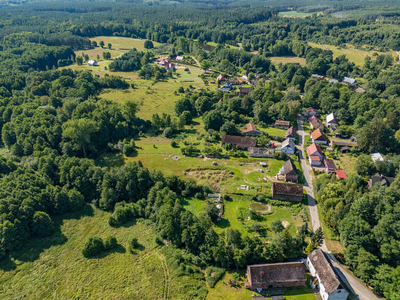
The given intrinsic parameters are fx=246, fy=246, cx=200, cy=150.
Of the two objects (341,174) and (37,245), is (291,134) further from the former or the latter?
(37,245)

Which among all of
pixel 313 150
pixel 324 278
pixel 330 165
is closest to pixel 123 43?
pixel 313 150

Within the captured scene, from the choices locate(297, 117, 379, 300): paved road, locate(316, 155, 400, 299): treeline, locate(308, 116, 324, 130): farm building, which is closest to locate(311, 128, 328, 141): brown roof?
locate(308, 116, 324, 130): farm building

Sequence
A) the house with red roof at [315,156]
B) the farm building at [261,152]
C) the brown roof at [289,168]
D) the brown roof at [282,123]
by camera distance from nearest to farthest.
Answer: the brown roof at [289,168], the house with red roof at [315,156], the farm building at [261,152], the brown roof at [282,123]

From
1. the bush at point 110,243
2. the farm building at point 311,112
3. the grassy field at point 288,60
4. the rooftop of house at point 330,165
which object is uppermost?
the grassy field at point 288,60

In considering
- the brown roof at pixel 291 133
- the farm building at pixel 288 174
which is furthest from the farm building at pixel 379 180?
the brown roof at pixel 291 133

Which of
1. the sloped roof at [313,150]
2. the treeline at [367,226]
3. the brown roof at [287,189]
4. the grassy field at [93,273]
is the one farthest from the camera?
the sloped roof at [313,150]

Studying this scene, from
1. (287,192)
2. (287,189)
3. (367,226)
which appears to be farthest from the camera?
(287,189)

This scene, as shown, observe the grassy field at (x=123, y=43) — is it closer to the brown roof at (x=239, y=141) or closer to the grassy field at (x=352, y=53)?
the grassy field at (x=352, y=53)
